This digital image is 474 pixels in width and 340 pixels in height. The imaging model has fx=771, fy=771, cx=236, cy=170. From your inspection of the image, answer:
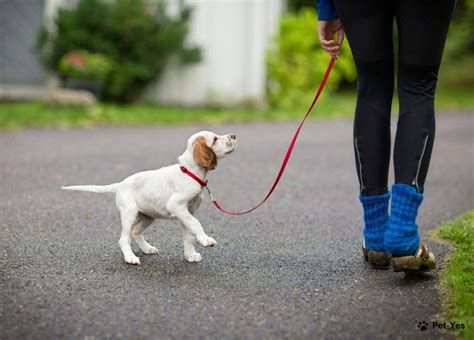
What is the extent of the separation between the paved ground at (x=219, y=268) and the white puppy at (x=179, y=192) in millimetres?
176

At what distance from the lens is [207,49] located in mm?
13289

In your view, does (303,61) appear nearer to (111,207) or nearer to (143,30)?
(143,30)

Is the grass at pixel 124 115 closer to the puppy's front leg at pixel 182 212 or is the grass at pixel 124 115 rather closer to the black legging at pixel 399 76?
the puppy's front leg at pixel 182 212

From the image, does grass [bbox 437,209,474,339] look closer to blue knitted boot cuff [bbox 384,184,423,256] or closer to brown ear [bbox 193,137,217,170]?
blue knitted boot cuff [bbox 384,184,423,256]

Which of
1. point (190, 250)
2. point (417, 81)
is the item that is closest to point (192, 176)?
point (190, 250)

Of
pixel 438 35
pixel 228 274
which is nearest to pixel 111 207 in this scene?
pixel 228 274

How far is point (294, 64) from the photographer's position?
1405cm

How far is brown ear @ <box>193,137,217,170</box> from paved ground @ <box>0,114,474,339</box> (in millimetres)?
513

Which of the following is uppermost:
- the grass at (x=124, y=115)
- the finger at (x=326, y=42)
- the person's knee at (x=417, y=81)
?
the finger at (x=326, y=42)

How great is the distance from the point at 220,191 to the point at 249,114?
6126 millimetres

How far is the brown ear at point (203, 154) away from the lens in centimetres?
360

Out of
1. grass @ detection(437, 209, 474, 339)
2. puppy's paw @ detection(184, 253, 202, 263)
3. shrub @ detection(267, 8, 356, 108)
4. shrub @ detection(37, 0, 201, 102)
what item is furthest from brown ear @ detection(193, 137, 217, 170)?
shrub @ detection(267, 8, 356, 108)

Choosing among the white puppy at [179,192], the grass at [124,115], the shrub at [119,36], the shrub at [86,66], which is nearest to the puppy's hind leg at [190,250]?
the white puppy at [179,192]

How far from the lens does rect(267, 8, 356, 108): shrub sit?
1374cm
